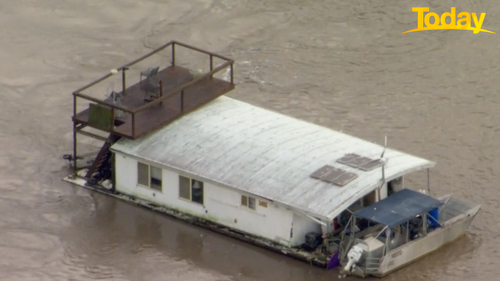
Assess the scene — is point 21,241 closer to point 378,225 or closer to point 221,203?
point 221,203

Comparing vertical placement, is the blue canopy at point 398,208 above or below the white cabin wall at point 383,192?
above

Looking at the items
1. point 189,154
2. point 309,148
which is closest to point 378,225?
point 309,148

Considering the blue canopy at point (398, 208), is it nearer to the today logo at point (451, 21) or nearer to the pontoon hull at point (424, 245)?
the pontoon hull at point (424, 245)

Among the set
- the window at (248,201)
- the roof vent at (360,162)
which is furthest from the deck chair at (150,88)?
the roof vent at (360,162)

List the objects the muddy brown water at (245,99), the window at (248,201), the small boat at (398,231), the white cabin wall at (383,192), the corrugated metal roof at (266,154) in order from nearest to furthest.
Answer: the small boat at (398,231), the corrugated metal roof at (266,154), the muddy brown water at (245,99), the window at (248,201), the white cabin wall at (383,192)

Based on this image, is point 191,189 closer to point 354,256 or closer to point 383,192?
point 383,192

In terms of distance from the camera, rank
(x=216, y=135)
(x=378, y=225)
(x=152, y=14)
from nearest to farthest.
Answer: (x=378, y=225), (x=216, y=135), (x=152, y=14)

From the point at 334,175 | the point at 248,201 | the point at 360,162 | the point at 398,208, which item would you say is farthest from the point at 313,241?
the point at 360,162
